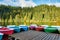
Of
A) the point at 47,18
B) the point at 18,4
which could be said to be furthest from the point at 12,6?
the point at 47,18

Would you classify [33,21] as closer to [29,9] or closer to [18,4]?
[29,9]

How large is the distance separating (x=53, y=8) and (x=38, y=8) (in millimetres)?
1038

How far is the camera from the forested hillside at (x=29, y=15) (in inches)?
404

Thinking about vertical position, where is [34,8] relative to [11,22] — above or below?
above

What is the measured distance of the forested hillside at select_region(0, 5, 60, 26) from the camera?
404 inches

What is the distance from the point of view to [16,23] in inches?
415

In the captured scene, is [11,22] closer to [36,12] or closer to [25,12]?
[25,12]

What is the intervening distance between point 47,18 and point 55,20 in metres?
0.58

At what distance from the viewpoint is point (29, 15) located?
35.2 feet

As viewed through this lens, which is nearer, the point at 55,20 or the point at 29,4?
the point at 55,20

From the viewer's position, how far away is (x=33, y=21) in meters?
10.4

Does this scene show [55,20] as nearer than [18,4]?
Yes

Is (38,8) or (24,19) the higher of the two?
(38,8)

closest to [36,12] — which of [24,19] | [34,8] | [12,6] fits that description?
[34,8]
